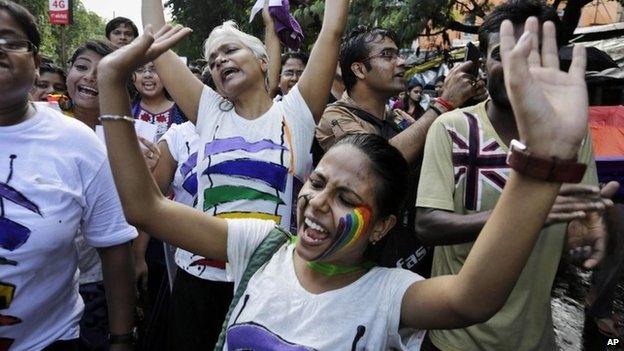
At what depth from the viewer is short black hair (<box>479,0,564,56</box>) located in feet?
6.60

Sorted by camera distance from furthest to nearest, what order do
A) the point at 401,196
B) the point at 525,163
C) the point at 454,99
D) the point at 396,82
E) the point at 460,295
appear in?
the point at 396,82, the point at 454,99, the point at 401,196, the point at 460,295, the point at 525,163

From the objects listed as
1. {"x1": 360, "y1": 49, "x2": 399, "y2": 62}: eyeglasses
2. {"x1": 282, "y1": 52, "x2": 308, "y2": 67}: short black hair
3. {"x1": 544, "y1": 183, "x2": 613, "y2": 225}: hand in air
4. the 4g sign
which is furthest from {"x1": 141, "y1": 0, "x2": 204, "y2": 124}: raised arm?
the 4g sign

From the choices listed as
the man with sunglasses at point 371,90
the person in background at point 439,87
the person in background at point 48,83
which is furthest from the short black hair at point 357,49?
the person in background at point 48,83

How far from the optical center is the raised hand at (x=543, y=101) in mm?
1173

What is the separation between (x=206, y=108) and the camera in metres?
2.51

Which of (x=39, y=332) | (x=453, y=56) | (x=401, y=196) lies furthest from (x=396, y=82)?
(x=453, y=56)

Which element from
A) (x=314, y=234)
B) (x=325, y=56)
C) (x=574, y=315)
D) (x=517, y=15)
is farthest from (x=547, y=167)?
(x=574, y=315)

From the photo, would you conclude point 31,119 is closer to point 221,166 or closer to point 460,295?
point 221,166

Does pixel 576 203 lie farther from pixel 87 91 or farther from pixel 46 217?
pixel 87 91

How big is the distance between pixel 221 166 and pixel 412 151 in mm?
849

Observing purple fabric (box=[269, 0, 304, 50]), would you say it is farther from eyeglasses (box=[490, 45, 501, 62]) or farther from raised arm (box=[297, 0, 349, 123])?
eyeglasses (box=[490, 45, 501, 62])

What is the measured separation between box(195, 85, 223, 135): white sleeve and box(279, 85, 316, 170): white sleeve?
1.08ft

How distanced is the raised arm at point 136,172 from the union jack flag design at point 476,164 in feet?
2.84

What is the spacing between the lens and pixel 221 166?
233 cm
